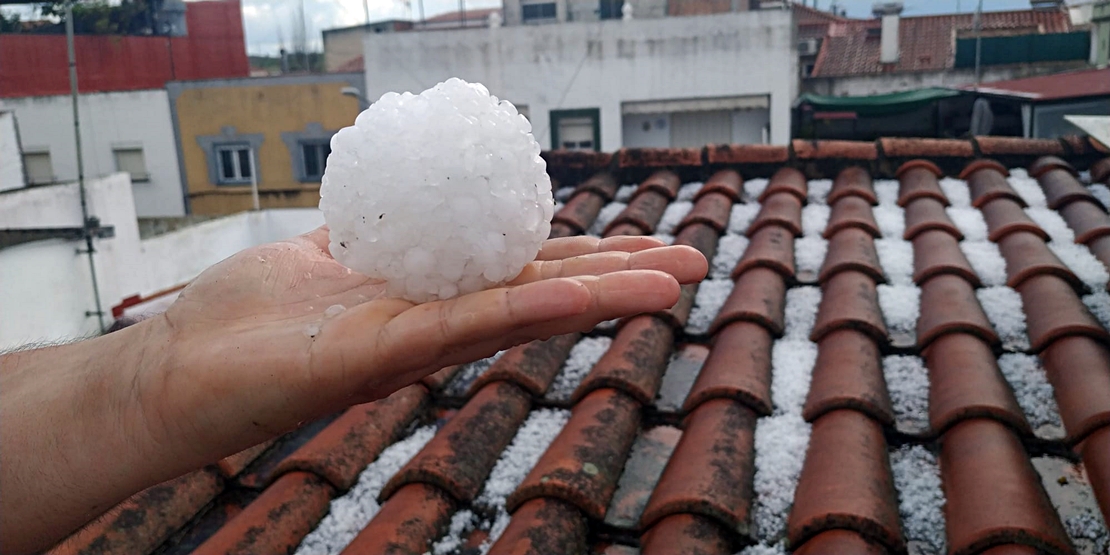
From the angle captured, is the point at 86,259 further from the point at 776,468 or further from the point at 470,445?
the point at 776,468

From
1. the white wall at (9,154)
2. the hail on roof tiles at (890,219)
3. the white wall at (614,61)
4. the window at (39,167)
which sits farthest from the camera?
the window at (39,167)

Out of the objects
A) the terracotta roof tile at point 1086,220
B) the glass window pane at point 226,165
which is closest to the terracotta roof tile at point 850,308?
the terracotta roof tile at point 1086,220

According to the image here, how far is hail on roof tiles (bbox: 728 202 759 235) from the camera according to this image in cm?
387

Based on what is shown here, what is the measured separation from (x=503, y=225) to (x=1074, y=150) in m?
4.10

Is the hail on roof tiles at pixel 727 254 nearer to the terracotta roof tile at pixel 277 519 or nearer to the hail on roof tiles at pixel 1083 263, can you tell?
the hail on roof tiles at pixel 1083 263

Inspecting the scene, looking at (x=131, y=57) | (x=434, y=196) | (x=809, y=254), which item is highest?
(x=131, y=57)


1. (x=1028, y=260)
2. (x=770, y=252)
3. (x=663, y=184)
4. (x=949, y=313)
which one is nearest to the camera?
(x=949, y=313)

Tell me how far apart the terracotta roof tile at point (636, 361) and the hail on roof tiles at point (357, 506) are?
1.89ft

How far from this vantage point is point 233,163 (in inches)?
713

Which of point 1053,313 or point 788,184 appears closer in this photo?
point 1053,313

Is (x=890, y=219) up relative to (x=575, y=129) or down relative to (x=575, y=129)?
down

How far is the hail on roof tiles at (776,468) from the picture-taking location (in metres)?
1.91

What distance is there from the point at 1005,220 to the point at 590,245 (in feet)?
8.47

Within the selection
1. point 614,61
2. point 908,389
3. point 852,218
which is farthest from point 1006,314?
point 614,61
